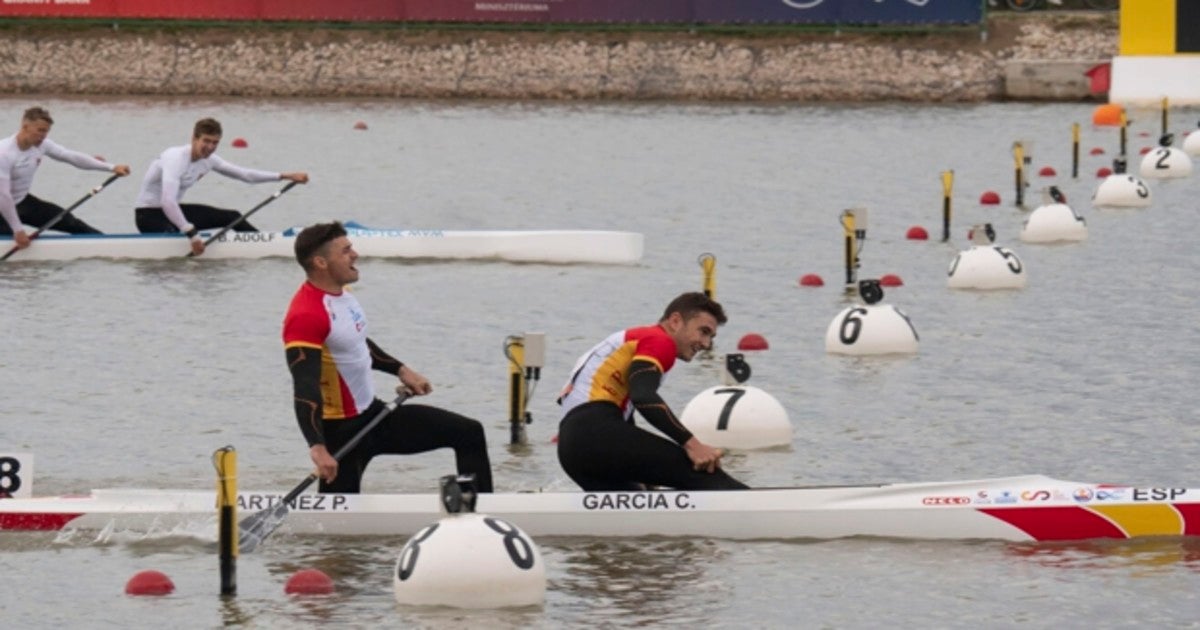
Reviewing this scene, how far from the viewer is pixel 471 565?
12070 mm

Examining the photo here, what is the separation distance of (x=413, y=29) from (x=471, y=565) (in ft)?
143

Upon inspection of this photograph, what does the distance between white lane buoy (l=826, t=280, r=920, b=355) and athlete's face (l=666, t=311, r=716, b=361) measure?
7.66 m

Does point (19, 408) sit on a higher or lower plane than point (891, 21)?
lower

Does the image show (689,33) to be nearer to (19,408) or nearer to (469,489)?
(19,408)

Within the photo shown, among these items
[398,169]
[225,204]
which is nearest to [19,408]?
[225,204]

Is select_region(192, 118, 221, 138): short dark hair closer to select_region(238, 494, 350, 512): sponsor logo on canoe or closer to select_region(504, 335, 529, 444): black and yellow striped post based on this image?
select_region(504, 335, 529, 444): black and yellow striped post

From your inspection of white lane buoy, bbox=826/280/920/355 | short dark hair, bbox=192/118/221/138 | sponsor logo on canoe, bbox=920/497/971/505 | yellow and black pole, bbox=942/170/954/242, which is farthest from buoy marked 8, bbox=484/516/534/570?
yellow and black pole, bbox=942/170/954/242

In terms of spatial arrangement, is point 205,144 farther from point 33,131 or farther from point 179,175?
point 33,131

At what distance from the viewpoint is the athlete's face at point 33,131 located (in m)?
25.8

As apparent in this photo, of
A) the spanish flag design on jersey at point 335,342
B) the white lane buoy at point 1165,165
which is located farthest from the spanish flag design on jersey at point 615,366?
the white lane buoy at point 1165,165

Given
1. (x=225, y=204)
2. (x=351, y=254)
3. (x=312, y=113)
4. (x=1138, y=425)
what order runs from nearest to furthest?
(x=351, y=254) < (x=1138, y=425) < (x=225, y=204) < (x=312, y=113)

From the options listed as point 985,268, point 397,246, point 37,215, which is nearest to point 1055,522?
point 985,268

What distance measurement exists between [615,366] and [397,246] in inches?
572

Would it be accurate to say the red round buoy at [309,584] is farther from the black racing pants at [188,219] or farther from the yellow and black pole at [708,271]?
the black racing pants at [188,219]
